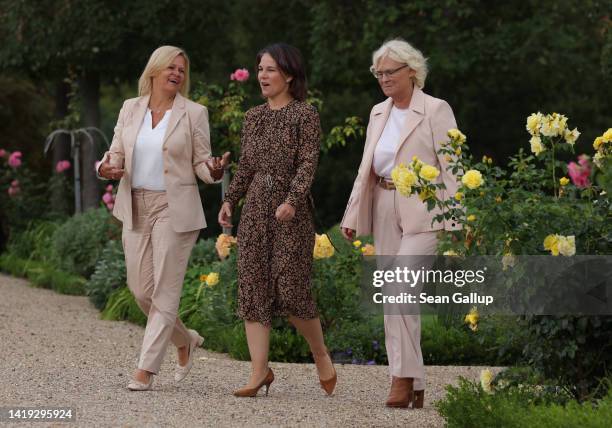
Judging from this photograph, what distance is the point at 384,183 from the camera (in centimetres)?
617

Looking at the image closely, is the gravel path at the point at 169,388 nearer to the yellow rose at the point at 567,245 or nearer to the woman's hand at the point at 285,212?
the woman's hand at the point at 285,212

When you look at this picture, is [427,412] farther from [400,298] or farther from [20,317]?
[20,317]

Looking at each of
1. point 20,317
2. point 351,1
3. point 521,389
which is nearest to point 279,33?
point 351,1

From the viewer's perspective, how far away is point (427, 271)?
238 inches

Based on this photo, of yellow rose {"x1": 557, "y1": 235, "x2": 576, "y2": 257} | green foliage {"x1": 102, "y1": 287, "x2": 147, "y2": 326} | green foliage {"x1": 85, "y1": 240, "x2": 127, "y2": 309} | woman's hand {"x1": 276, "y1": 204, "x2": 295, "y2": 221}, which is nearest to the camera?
yellow rose {"x1": 557, "y1": 235, "x2": 576, "y2": 257}

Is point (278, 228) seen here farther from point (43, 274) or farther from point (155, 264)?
point (43, 274)

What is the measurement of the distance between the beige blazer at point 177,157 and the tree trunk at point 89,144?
900 centimetres

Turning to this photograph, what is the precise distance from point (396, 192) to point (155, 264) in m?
1.30

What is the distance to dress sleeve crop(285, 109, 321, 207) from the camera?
20.2 ft

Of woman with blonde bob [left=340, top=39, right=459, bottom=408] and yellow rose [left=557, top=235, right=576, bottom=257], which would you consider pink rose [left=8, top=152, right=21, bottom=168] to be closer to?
woman with blonde bob [left=340, top=39, right=459, bottom=408]

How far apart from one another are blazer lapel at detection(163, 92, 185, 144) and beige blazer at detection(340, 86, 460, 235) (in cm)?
100

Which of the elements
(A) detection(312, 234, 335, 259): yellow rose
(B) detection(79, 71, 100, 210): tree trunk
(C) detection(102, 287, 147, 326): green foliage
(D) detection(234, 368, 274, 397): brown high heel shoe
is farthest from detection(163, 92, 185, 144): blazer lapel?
(B) detection(79, 71, 100, 210): tree trunk

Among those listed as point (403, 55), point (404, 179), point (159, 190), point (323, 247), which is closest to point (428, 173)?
point (404, 179)

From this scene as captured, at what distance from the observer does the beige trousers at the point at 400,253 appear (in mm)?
6000
